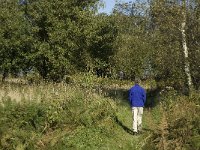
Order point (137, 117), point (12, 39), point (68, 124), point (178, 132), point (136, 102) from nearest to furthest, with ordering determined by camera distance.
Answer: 1. point (178, 132)
2. point (68, 124)
3. point (136, 102)
4. point (137, 117)
5. point (12, 39)

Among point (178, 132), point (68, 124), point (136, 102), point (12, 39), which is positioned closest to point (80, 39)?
point (12, 39)

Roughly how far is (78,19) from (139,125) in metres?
14.7

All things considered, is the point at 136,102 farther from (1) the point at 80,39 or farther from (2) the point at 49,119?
(1) the point at 80,39

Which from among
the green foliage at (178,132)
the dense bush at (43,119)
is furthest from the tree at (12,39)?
the green foliage at (178,132)

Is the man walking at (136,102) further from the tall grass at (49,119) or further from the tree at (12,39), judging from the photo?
the tree at (12,39)

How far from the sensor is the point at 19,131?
537 inches

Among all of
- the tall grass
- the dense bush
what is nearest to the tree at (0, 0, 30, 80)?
the tall grass

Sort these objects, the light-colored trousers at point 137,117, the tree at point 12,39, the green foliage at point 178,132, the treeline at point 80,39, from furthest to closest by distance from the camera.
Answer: the tree at point 12,39 → the treeline at point 80,39 → the light-colored trousers at point 137,117 → the green foliage at point 178,132

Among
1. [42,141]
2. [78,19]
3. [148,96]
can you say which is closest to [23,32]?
[78,19]

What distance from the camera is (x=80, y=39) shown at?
29406mm

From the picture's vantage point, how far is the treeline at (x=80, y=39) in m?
22.7

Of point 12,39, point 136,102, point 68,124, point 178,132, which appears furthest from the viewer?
point 12,39

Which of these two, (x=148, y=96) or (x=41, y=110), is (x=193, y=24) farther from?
(x=41, y=110)

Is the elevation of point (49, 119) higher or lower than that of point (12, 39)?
lower
